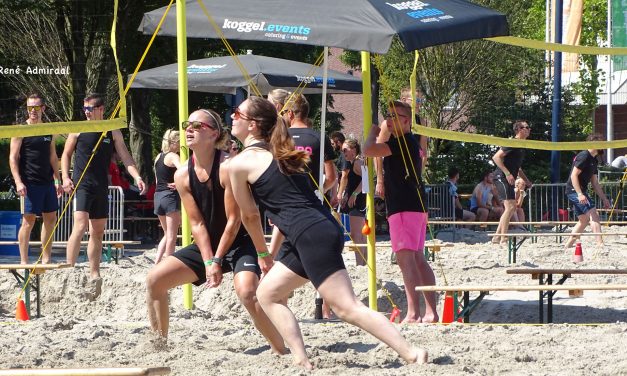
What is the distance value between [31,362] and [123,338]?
3.31 ft

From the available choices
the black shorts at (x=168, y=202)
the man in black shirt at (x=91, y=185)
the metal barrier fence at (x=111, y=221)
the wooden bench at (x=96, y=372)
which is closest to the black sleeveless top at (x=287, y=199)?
the wooden bench at (x=96, y=372)

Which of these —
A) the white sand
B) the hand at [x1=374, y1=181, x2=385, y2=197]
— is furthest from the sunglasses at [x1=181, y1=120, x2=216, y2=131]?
the hand at [x1=374, y1=181, x2=385, y2=197]

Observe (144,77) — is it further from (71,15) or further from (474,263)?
(474,263)

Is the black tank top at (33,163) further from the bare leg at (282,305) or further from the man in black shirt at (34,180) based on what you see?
the bare leg at (282,305)

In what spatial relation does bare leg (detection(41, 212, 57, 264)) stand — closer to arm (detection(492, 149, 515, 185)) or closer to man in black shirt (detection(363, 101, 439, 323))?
man in black shirt (detection(363, 101, 439, 323))

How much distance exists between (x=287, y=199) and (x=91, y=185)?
521 cm

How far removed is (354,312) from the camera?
582cm

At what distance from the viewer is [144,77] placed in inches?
608

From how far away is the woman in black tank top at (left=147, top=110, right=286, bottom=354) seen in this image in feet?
21.3

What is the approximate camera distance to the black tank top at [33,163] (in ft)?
37.5

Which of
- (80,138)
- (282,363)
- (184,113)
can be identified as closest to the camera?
(282,363)

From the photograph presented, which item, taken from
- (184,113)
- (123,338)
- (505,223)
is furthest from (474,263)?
(123,338)

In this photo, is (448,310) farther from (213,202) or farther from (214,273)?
(214,273)

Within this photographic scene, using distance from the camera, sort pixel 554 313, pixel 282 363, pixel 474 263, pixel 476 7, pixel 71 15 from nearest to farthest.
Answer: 1. pixel 282 363
2. pixel 476 7
3. pixel 554 313
4. pixel 474 263
5. pixel 71 15
